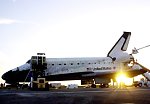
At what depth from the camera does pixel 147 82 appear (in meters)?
79.2

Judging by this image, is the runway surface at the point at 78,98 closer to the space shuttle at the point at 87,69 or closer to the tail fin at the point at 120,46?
the space shuttle at the point at 87,69

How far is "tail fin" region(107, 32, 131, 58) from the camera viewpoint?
213ft

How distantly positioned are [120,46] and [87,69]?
9.77 m

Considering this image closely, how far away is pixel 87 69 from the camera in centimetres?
6212

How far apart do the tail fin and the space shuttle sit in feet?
1.02

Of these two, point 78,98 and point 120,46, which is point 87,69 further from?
point 78,98

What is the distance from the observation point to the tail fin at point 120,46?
65.1 m

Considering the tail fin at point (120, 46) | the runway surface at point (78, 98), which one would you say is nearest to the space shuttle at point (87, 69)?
the tail fin at point (120, 46)

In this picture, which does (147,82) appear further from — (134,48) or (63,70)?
(63,70)

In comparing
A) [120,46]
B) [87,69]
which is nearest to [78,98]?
[87,69]

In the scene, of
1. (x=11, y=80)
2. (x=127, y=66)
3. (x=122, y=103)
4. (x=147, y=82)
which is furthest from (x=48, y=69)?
(x=122, y=103)

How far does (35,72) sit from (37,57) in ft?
11.2

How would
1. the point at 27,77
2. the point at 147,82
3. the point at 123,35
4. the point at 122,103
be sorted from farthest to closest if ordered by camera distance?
the point at 147,82 → the point at 123,35 → the point at 27,77 → the point at 122,103

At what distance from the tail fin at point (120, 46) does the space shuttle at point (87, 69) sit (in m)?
0.31
